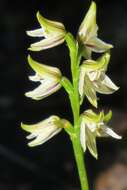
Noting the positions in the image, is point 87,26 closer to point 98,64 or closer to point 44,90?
point 98,64

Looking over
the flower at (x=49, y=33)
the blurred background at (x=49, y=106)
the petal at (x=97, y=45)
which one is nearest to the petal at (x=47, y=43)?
the flower at (x=49, y=33)

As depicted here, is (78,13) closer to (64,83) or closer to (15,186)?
(15,186)

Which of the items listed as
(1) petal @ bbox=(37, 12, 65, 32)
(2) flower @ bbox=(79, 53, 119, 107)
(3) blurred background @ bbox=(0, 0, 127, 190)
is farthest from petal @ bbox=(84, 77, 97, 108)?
(3) blurred background @ bbox=(0, 0, 127, 190)

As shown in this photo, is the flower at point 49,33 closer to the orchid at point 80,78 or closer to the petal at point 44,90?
the orchid at point 80,78

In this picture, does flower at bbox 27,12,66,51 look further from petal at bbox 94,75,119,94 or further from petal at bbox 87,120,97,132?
petal at bbox 87,120,97,132

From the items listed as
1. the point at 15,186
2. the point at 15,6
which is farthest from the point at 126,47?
the point at 15,186

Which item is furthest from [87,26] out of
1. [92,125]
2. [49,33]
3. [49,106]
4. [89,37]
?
[49,106]
